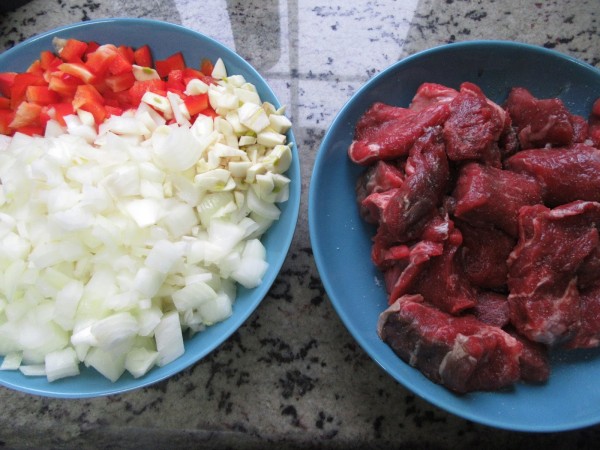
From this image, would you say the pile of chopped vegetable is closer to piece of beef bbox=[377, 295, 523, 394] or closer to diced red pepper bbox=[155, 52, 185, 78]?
diced red pepper bbox=[155, 52, 185, 78]

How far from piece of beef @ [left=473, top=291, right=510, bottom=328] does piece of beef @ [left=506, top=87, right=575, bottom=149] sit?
19.5 inches

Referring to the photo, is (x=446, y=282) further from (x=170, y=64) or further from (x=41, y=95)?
(x=41, y=95)

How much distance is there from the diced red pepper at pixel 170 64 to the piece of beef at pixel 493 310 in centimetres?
122

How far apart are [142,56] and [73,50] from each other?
0.22 meters

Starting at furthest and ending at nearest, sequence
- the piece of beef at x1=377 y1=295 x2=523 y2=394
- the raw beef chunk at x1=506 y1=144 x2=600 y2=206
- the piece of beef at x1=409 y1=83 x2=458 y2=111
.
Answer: the piece of beef at x1=409 y1=83 x2=458 y2=111
the raw beef chunk at x1=506 y1=144 x2=600 y2=206
the piece of beef at x1=377 y1=295 x2=523 y2=394

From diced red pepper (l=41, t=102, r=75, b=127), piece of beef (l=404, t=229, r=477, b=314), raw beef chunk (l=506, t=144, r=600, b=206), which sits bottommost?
piece of beef (l=404, t=229, r=477, b=314)

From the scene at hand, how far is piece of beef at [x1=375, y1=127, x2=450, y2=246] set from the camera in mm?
1443

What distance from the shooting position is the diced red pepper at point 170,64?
1.68m

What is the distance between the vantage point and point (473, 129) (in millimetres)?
1485

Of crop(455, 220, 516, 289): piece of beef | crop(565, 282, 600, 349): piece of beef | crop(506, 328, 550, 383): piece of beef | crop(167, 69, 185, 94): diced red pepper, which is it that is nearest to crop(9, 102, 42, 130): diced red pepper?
crop(167, 69, 185, 94): diced red pepper

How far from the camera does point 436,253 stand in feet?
4.72

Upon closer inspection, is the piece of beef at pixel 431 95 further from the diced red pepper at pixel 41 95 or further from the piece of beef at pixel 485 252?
the diced red pepper at pixel 41 95

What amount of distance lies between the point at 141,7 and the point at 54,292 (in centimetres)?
121

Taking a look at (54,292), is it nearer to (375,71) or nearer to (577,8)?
(375,71)
